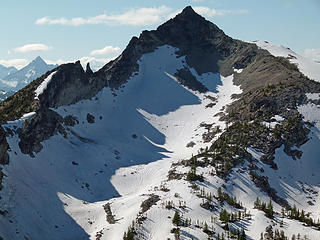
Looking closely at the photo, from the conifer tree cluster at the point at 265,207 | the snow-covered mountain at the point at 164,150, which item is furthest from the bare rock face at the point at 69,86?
the conifer tree cluster at the point at 265,207

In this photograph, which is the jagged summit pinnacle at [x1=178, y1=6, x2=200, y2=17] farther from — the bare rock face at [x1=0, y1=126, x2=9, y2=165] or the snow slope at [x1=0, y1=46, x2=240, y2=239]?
the bare rock face at [x1=0, y1=126, x2=9, y2=165]

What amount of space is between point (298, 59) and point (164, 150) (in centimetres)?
7447

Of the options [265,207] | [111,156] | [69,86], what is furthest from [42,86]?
[265,207]

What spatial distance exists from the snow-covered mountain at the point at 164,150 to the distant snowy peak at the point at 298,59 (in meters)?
1.21

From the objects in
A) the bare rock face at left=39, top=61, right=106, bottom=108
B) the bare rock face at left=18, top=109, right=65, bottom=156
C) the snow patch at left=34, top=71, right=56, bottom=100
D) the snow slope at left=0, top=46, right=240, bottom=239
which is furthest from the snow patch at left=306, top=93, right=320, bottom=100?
the snow patch at left=34, top=71, right=56, bottom=100

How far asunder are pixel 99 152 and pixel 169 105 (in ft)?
148

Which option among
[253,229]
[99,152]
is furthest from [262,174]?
[99,152]

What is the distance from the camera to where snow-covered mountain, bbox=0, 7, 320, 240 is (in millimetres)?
62344

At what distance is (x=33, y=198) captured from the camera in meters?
67.1

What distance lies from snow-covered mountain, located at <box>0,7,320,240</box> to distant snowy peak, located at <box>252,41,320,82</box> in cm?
121

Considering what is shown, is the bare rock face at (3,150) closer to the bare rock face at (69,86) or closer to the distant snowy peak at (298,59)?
the bare rock face at (69,86)

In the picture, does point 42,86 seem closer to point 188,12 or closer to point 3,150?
point 3,150

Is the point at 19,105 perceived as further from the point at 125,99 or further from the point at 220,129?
the point at 220,129

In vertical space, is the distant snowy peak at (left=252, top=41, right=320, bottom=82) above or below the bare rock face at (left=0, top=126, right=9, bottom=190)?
above
